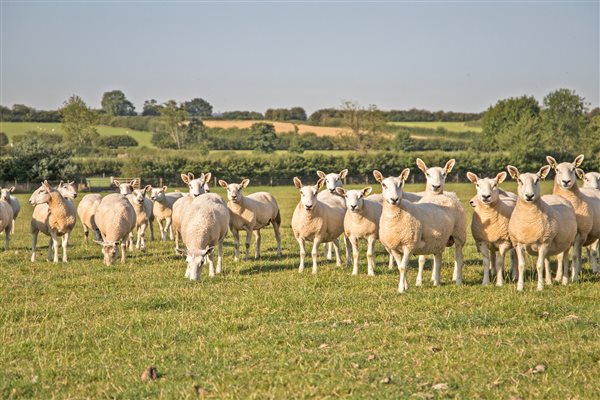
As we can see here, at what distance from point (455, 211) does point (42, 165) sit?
58.4m

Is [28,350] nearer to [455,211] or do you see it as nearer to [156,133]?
[455,211]

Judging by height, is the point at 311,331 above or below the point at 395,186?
below

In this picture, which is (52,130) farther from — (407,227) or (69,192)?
(407,227)

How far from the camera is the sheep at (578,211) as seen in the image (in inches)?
600

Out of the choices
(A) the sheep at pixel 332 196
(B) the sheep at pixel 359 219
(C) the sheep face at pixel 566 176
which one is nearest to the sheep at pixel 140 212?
(A) the sheep at pixel 332 196

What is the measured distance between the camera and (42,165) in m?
67.1

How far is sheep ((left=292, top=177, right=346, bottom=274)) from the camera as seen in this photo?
1755 cm

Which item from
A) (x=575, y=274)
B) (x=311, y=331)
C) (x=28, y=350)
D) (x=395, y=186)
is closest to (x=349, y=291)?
(x=395, y=186)

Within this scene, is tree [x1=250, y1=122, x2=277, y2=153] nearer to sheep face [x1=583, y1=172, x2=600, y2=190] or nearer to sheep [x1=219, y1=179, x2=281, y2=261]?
sheep [x1=219, y1=179, x2=281, y2=261]

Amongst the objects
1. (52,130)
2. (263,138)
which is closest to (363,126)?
(263,138)

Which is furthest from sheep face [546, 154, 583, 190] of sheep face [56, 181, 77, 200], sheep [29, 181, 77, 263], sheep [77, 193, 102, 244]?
sheep face [56, 181, 77, 200]

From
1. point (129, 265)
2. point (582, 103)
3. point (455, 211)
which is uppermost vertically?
point (582, 103)

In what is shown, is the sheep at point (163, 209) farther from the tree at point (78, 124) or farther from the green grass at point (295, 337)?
the tree at point (78, 124)

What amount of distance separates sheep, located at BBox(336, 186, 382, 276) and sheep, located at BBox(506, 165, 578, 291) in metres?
3.53
